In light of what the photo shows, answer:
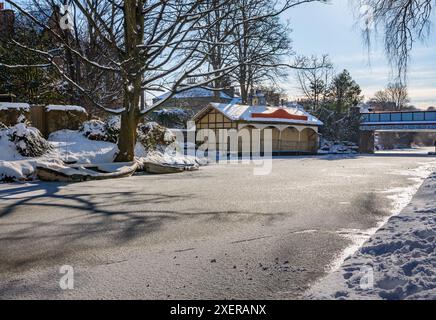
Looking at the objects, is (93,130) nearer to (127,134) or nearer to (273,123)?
(127,134)

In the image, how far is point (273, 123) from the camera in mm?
33406

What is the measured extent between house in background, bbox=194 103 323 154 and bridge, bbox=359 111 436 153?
22.0 feet

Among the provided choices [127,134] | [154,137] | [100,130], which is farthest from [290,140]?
[127,134]

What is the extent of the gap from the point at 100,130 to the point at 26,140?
3.72 m

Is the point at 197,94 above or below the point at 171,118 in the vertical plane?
above

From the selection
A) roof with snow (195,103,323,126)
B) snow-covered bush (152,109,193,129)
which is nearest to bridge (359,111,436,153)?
roof with snow (195,103,323,126)

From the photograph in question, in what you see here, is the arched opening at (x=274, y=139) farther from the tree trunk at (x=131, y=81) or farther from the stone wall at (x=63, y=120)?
the tree trunk at (x=131, y=81)

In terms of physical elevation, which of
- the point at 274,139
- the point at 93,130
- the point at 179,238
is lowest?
the point at 179,238

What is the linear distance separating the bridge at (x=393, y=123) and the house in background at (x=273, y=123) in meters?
6.71

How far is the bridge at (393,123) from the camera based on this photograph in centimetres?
4069

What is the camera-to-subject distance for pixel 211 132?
3344 centimetres

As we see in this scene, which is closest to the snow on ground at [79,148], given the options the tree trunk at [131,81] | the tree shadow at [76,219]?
the tree trunk at [131,81]
